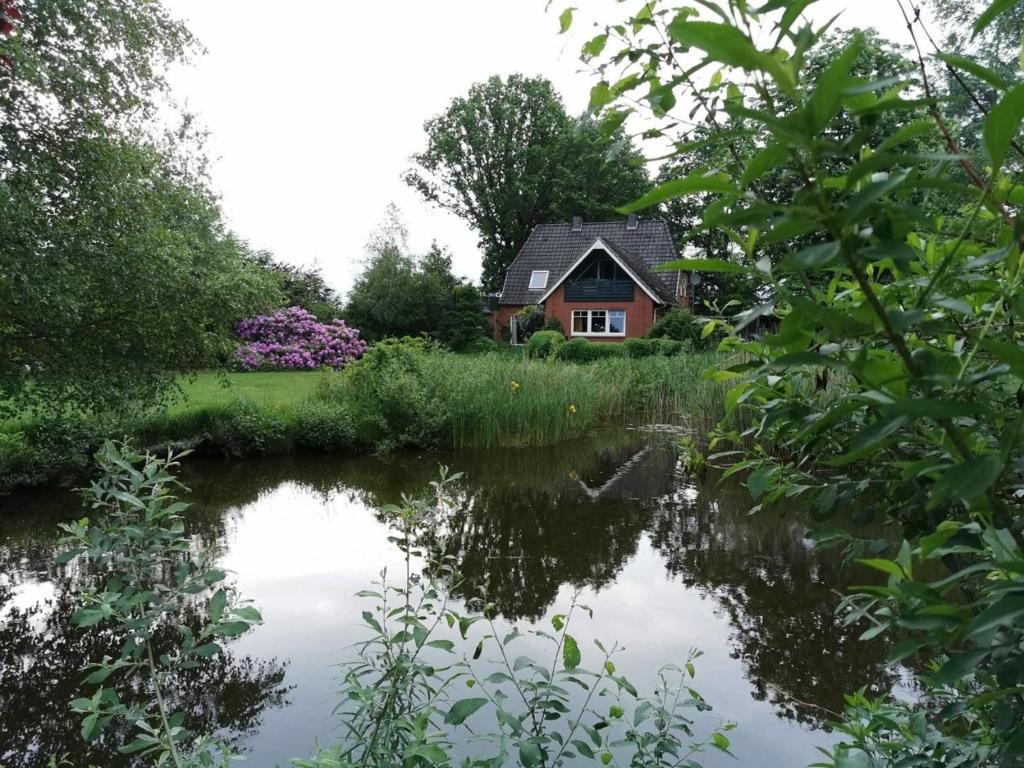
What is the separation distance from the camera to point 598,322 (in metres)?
25.3

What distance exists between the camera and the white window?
2492 cm

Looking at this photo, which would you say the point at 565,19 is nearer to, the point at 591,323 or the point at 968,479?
the point at 968,479

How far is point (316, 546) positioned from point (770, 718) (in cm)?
337

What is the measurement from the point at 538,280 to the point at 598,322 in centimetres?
356

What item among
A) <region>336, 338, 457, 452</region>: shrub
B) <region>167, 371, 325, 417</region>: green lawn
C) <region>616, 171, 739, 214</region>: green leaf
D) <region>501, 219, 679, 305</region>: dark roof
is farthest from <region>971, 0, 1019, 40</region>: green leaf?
<region>501, 219, 679, 305</region>: dark roof

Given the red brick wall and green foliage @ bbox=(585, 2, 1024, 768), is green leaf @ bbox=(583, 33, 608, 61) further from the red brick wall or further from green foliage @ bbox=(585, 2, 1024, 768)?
the red brick wall

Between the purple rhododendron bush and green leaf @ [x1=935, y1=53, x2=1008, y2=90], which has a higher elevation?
the purple rhododendron bush

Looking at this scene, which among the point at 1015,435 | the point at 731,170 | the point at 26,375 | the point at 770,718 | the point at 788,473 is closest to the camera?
the point at 1015,435

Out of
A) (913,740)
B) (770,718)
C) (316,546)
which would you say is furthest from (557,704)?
(316,546)

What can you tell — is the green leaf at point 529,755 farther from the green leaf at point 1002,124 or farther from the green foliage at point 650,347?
the green foliage at point 650,347

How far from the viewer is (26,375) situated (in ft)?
18.2

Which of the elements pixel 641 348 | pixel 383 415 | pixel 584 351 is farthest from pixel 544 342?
pixel 383 415

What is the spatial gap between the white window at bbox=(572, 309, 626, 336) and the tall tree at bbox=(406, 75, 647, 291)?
726 centimetres

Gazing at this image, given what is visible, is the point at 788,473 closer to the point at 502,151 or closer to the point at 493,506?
the point at 493,506
